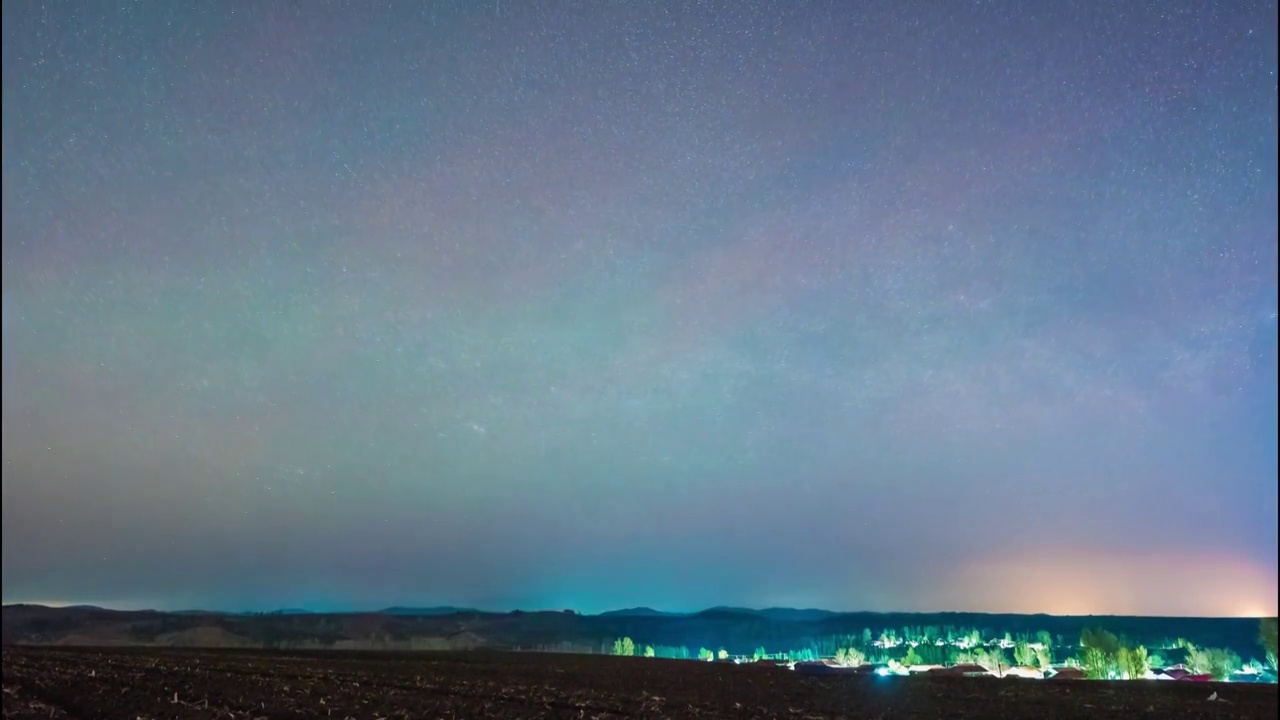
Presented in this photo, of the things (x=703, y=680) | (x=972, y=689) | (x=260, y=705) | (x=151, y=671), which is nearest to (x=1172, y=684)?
(x=972, y=689)

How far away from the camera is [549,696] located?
44594mm

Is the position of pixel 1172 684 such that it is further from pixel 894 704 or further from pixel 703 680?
pixel 703 680

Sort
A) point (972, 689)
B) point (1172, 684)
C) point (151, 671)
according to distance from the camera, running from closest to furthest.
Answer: point (151, 671) < point (972, 689) < point (1172, 684)

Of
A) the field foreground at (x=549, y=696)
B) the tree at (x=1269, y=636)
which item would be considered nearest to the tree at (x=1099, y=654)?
the tree at (x=1269, y=636)

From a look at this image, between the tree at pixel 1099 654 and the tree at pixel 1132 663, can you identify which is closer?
the tree at pixel 1132 663

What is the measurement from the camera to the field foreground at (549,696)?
33.6 m

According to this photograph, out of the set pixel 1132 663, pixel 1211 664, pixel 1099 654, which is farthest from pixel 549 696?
pixel 1211 664

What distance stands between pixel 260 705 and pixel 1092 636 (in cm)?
13870

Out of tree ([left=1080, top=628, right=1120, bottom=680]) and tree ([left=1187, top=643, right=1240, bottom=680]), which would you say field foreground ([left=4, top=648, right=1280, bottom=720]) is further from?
tree ([left=1187, top=643, right=1240, bottom=680])

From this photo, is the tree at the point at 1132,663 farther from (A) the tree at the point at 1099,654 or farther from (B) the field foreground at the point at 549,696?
(B) the field foreground at the point at 549,696

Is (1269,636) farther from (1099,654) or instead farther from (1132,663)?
(1099,654)

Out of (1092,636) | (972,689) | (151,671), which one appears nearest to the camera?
(151,671)

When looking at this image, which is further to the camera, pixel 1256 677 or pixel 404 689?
pixel 1256 677

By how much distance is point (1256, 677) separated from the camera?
132 meters
